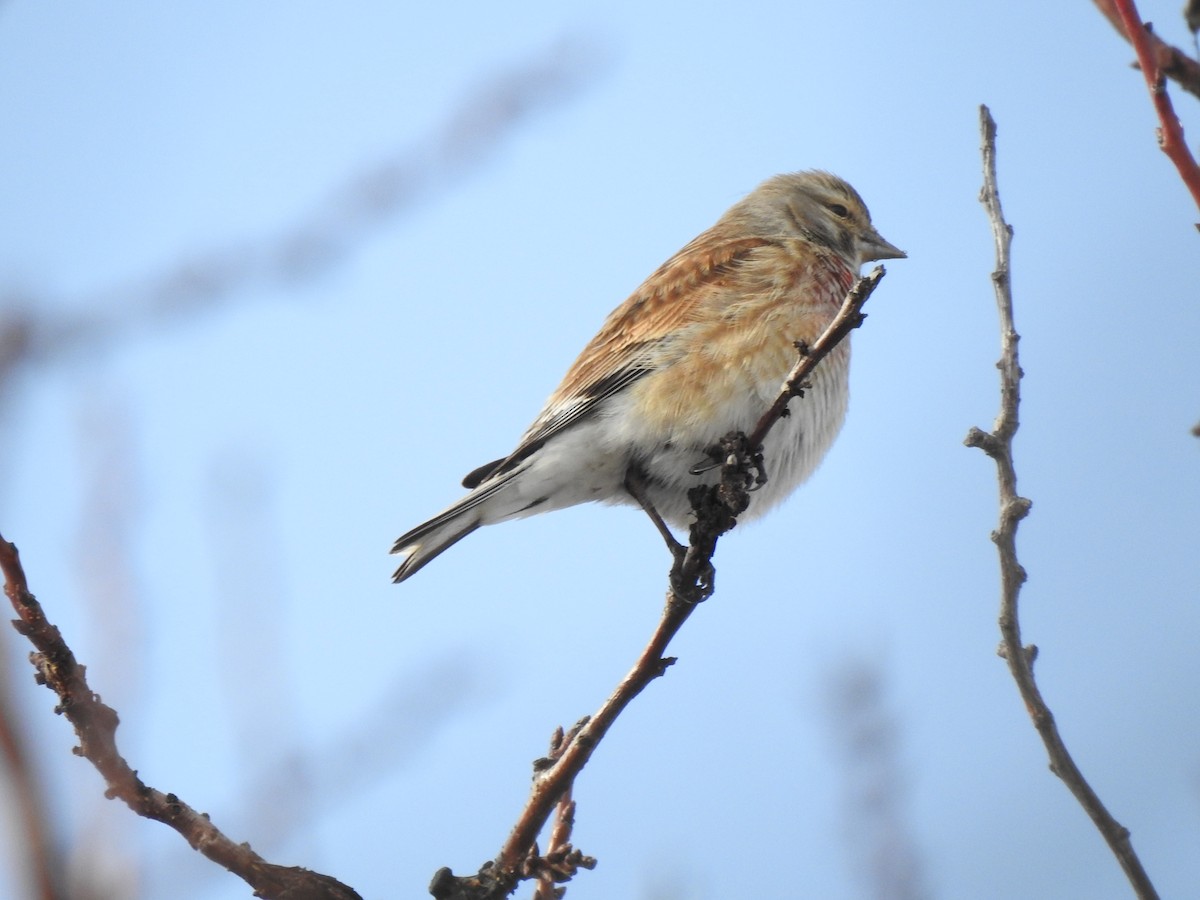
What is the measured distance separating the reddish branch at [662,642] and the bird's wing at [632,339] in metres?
1.33

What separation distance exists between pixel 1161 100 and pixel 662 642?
2.29 m

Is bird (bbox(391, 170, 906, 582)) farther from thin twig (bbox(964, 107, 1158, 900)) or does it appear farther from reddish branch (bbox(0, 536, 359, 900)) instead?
reddish branch (bbox(0, 536, 359, 900))

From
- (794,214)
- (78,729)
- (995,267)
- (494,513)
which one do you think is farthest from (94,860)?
(794,214)

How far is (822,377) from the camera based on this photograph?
20.6ft

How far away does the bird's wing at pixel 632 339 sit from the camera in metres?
6.14

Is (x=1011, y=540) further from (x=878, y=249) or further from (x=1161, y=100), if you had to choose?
(x=878, y=249)

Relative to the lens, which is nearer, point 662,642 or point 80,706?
point 80,706

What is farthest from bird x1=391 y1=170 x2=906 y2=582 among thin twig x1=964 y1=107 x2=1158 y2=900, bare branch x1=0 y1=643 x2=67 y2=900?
bare branch x1=0 y1=643 x2=67 y2=900

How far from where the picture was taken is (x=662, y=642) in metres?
3.91

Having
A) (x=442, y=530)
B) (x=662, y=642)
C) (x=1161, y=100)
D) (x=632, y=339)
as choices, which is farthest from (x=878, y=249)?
(x=1161, y=100)

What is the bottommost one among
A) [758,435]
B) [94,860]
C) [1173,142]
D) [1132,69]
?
[94,860]

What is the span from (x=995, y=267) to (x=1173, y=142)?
136cm

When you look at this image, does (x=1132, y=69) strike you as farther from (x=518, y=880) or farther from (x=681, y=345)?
(x=681, y=345)

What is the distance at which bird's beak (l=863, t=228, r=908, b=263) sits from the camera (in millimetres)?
7746
